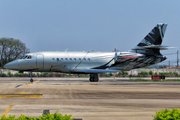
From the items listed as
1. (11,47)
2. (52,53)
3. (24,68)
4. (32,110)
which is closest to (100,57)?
(52,53)

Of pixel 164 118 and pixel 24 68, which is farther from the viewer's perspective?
pixel 24 68

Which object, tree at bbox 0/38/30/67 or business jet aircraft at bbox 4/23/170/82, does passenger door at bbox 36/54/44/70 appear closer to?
business jet aircraft at bbox 4/23/170/82

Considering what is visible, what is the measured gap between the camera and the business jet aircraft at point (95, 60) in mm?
39156

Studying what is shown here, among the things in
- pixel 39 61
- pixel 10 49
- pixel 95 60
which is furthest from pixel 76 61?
pixel 10 49

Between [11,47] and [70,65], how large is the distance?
78.3 m

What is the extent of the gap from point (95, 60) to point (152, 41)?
1020cm

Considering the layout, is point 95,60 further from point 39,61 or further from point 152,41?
point 152,41

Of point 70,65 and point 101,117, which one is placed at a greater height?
point 70,65

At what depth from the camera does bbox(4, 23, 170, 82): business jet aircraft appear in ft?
128

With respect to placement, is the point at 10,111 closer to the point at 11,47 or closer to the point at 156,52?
the point at 156,52

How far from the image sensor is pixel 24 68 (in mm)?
39188

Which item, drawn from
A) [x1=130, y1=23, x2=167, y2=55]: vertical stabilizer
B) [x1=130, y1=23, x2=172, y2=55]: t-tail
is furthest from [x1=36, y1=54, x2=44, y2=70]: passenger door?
[x1=130, y1=23, x2=167, y2=55]: vertical stabilizer

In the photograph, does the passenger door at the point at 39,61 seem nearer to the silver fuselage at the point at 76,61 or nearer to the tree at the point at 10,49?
the silver fuselage at the point at 76,61

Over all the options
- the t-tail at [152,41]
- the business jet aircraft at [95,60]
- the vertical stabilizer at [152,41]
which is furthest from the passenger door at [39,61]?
the vertical stabilizer at [152,41]
